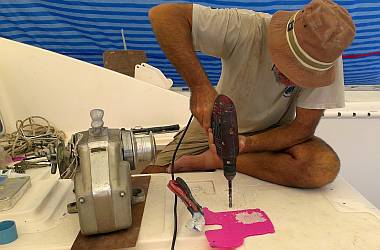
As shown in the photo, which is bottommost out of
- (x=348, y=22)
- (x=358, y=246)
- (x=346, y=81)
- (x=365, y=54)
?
(x=358, y=246)

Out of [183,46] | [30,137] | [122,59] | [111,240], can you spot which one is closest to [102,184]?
[111,240]

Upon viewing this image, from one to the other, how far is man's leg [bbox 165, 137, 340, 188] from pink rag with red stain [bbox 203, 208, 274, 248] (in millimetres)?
224

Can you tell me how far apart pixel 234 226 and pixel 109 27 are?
134 centimetres

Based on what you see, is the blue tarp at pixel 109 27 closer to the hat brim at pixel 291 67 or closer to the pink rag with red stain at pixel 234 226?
the hat brim at pixel 291 67

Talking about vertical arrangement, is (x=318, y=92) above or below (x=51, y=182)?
above

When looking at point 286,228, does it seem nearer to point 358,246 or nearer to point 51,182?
point 358,246

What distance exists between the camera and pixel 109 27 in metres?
1.88

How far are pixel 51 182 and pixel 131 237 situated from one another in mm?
389

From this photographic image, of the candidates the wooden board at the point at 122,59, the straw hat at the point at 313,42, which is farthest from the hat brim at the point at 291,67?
the wooden board at the point at 122,59

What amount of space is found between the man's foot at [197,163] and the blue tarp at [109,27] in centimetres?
68

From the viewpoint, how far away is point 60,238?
2.79 ft

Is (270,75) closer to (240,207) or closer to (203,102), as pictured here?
(203,102)

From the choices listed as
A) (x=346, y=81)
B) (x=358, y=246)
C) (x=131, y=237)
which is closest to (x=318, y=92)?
(x=358, y=246)

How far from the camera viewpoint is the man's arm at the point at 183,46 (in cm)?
103
